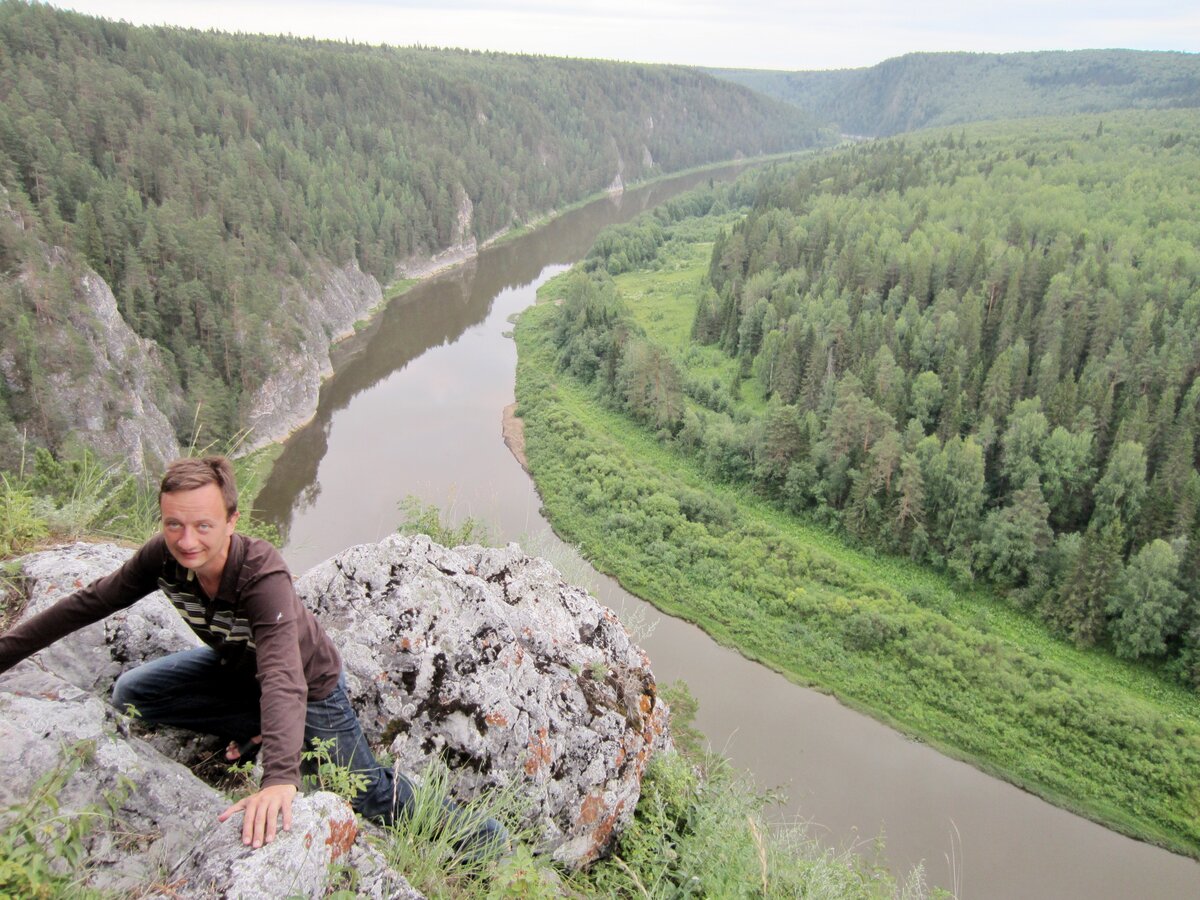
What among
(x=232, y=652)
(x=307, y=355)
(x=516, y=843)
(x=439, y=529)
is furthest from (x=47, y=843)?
(x=307, y=355)

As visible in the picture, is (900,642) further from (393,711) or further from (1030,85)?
(1030,85)

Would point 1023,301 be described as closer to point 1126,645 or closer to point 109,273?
point 1126,645

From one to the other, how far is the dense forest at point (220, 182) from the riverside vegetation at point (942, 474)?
15.8 m

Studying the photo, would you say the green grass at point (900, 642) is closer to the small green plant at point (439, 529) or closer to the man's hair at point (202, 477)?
the small green plant at point (439, 529)

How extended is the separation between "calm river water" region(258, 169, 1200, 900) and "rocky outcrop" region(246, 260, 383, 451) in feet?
3.49

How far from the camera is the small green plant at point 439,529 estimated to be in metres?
13.6

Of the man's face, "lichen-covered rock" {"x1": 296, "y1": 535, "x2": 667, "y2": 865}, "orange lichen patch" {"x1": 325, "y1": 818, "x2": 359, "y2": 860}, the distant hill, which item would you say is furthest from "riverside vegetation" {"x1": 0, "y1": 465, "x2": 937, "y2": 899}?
the distant hill

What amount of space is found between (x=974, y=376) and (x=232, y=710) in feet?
116

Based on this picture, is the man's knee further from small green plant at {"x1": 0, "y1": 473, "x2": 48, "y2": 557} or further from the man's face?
small green plant at {"x1": 0, "y1": 473, "x2": 48, "y2": 557}

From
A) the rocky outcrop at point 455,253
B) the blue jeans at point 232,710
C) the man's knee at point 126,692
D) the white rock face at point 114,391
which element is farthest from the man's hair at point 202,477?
the rocky outcrop at point 455,253

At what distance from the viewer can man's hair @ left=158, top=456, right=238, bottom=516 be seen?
12.6 ft

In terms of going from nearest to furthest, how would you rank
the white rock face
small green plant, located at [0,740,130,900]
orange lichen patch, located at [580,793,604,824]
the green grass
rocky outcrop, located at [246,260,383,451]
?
small green plant, located at [0,740,130,900]
orange lichen patch, located at [580,793,604,824]
the green grass
the white rock face
rocky outcrop, located at [246,260,383,451]

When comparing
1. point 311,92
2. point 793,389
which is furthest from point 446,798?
point 311,92

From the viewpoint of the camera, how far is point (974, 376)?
112 feet
